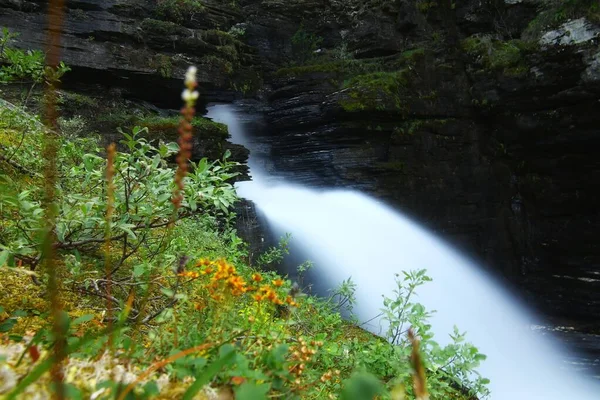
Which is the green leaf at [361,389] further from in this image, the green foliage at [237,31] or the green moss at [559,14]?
the green foliage at [237,31]

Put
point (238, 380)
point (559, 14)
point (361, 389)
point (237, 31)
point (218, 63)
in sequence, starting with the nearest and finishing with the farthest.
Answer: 1. point (361, 389)
2. point (238, 380)
3. point (559, 14)
4. point (218, 63)
5. point (237, 31)

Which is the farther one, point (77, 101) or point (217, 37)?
point (217, 37)

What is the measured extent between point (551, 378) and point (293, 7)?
1308 cm

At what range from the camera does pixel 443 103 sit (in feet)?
34.8

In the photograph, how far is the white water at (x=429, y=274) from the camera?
25.8ft

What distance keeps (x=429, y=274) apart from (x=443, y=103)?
16.4ft

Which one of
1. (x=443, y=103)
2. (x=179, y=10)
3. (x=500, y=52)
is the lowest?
(x=443, y=103)

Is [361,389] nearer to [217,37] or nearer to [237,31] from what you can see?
[217,37]

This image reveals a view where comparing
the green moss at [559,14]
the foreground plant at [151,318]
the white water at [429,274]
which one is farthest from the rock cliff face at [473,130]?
the foreground plant at [151,318]

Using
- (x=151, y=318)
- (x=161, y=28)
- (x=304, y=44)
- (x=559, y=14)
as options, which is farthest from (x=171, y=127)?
(x=559, y=14)

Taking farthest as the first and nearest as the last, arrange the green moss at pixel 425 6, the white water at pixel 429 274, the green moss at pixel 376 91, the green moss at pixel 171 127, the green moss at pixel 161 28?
the green moss at pixel 425 6
the green moss at pixel 161 28
the green moss at pixel 376 91
the green moss at pixel 171 127
the white water at pixel 429 274

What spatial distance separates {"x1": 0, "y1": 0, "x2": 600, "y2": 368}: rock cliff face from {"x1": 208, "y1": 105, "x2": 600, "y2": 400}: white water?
0.70m

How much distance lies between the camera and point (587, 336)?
8.59 meters

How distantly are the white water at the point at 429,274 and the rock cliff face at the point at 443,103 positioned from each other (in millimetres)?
695
